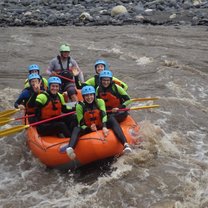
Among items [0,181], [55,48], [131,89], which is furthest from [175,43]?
[0,181]

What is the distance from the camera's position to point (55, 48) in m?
15.5

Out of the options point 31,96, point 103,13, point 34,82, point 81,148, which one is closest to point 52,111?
point 31,96

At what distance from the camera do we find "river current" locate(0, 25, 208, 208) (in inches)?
245

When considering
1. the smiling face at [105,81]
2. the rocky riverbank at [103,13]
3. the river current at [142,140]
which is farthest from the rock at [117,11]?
the smiling face at [105,81]

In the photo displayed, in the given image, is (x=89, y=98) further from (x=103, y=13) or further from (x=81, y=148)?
(x=103, y=13)

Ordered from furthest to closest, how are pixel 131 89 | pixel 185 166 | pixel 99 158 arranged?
1. pixel 131 89
2. pixel 185 166
3. pixel 99 158

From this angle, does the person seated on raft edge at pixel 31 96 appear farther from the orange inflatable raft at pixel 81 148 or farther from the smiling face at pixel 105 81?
the smiling face at pixel 105 81

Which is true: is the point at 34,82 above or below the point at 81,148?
above

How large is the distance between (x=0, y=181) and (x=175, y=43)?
35.4 ft

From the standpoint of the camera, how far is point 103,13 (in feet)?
69.8

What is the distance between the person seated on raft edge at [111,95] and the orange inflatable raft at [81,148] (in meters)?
0.39

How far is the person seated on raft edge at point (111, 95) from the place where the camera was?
723cm

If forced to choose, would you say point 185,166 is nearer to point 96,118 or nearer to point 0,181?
point 96,118

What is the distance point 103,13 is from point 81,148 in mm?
15802
